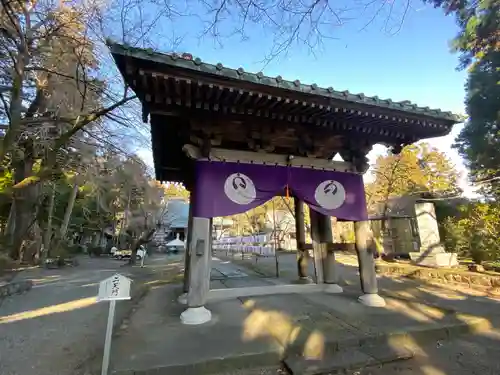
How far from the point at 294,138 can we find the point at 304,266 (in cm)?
416

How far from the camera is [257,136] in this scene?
513 cm

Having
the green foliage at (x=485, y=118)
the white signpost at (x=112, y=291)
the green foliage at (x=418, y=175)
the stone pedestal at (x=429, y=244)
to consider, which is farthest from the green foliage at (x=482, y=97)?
the white signpost at (x=112, y=291)

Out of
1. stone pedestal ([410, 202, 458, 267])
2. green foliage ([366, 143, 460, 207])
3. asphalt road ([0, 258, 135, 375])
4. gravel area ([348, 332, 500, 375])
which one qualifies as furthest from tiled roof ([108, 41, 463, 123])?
green foliage ([366, 143, 460, 207])

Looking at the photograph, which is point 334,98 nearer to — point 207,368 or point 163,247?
point 207,368

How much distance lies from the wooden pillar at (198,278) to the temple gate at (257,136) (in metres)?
0.02

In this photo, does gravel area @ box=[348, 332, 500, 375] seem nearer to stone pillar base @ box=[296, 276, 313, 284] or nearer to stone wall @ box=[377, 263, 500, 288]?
stone pillar base @ box=[296, 276, 313, 284]

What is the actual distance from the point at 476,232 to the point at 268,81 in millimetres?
11258

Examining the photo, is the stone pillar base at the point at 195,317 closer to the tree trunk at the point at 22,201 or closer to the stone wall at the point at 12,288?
the stone wall at the point at 12,288

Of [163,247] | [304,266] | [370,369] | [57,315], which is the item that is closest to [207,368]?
[370,369]

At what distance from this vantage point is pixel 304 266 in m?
7.97

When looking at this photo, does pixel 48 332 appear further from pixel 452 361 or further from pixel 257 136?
pixel 452 361

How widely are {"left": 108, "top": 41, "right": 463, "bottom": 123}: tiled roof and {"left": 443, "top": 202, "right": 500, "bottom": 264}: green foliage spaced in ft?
23.7

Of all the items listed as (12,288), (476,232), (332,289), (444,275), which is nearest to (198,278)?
(332,289)

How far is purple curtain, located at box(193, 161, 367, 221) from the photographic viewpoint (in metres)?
4.74
